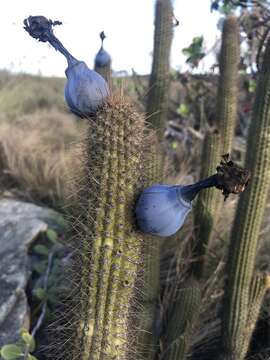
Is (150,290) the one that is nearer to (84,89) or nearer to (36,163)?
(84,89)

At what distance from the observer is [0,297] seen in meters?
2.43

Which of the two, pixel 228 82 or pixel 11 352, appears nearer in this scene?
pixel 11 352

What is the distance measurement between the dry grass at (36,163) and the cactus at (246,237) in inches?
57.9

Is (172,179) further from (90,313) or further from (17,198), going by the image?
(90,313)

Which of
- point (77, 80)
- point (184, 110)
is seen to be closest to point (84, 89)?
point (77, 80)

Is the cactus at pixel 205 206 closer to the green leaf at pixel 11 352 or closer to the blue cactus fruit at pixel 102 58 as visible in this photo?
the blue cactus fruit at pixel 102 58

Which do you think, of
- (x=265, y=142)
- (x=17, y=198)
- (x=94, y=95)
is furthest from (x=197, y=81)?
(x=94, y=95)

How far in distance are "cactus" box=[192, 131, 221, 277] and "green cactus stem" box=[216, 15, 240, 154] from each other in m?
0.19

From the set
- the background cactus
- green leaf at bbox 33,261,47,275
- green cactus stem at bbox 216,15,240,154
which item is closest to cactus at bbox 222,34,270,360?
the background cactus

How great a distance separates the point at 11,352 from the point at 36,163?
2783mm

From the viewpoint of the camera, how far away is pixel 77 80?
142cm

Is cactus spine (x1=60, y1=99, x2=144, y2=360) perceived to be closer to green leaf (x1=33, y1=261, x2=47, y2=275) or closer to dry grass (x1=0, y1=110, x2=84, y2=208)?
green leaf (x1=33, y1=261, x2=47, y2=275)

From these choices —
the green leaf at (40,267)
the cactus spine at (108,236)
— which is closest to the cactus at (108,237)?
the cactus spine at (108,236)

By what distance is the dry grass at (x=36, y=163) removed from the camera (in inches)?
158
